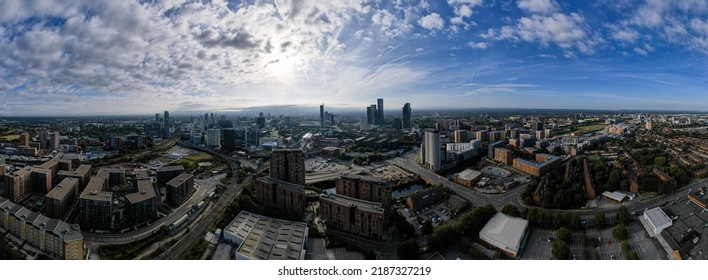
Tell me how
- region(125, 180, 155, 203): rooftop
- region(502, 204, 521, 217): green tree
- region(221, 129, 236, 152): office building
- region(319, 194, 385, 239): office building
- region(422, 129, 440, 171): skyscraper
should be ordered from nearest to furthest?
region(319, 194, 385, 239): office building, region(125, 180, 155, 203): rooftop, region(502, 204, 521, 217): green tree, region(422, 129, 440, 171): skyscraper, region(221, 129, 236, 152): office building

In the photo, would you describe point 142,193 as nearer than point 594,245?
No

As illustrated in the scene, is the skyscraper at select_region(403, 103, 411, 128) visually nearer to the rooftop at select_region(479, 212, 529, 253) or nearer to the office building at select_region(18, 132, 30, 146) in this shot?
the rooftop at select_region(479, 212, 529, 253)

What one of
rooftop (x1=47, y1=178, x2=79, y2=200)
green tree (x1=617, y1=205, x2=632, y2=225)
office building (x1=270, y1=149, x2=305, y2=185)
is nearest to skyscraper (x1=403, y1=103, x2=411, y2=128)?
office building (x1=270, y1=149, x2=305, y2=185)

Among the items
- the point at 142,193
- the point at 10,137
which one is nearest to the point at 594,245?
the point at 142,193

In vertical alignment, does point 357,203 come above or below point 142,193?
below

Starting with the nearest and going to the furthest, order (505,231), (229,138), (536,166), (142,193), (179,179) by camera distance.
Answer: (505,231)
(142,193)
(179,179)
(536,166)
(229,138)

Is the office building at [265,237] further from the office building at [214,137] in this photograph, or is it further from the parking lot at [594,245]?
the office building at [214,137]

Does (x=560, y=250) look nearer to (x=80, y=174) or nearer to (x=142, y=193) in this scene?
(x=142, y=193)
